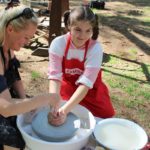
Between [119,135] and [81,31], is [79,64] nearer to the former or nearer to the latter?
[81,31]

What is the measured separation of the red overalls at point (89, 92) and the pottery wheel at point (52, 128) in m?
0.41

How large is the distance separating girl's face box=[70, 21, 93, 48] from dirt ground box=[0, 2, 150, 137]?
1683 millimetres

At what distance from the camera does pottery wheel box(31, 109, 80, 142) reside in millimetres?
2010

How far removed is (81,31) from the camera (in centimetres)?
234

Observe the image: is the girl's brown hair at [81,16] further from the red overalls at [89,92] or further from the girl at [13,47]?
the girl at [13,47]

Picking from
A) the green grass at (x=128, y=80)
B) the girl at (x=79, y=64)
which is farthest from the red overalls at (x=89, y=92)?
the green grass at (x=128, y=80)

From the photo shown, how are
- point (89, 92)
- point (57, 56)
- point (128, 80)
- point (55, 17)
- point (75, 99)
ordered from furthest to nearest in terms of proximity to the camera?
point (55, 17) → point (128, 80) → point (89, 92) → point (57, 56) → point (75, 99)

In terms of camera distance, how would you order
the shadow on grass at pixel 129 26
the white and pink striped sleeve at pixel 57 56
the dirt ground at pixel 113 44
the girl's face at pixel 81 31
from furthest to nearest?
A: the shadow on grass at pixel 129 26 → the dirt ground at pixel 113 44 → the white and pink striped sleeve at pixel 57 56 → the girl's face at pixel 81 31

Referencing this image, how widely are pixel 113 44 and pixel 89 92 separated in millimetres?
3288

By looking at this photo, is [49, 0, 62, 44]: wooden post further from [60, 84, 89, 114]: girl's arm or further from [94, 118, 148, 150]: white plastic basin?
[94, 118, 148, 150]: white plastic basin

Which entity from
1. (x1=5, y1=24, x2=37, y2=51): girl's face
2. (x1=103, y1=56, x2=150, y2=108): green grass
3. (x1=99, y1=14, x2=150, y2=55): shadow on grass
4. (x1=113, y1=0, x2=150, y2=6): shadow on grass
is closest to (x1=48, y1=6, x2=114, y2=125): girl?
(x1=5, y1=24, x2=37, y2=51): girl's face

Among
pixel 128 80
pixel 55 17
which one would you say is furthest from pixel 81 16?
pixel 55 17

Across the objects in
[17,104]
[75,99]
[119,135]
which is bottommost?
[119,135]

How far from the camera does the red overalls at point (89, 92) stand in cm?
250
